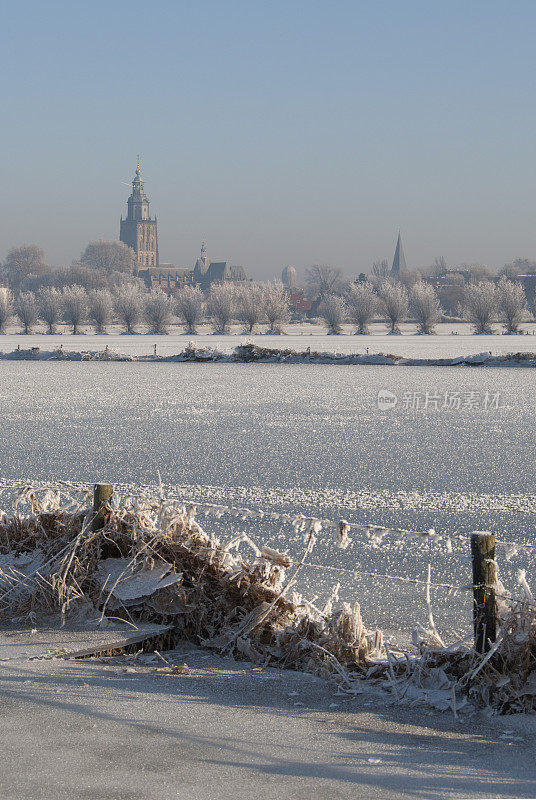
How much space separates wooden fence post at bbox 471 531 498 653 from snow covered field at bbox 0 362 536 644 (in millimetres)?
353

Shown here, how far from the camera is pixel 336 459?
43.3ft

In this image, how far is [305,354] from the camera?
42500mm

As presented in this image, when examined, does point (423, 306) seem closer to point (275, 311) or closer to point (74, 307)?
point (275, 311)

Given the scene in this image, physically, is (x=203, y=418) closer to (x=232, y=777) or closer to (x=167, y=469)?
(x=167, y=469)

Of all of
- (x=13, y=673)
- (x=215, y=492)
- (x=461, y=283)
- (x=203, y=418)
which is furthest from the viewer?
(x=461, y=283)

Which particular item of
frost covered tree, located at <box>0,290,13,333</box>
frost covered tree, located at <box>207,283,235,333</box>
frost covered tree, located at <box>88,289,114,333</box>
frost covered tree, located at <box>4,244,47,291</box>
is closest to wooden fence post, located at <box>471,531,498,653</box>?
frost covered tree, located at <box>207,283,235,333</box>

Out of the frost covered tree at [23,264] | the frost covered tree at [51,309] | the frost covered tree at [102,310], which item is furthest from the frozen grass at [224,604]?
the frost covered tree at [23,264]

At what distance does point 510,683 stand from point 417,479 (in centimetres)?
704

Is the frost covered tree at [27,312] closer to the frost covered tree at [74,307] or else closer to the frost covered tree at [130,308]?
the frost covered tree at [74,307]

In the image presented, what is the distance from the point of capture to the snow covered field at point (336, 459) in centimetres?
758

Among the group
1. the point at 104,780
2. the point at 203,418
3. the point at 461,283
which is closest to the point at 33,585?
the point at 104,780

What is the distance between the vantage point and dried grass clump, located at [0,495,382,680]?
17.6ft

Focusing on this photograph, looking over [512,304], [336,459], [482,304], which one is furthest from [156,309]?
[336,459]

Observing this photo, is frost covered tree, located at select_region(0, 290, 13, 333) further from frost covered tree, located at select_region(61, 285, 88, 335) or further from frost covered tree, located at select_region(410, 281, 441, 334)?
frost covered tree, located at select_region(410, 281, 441, 334)
